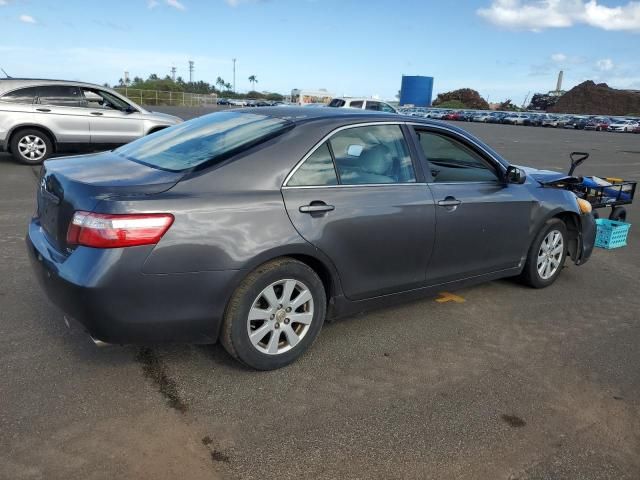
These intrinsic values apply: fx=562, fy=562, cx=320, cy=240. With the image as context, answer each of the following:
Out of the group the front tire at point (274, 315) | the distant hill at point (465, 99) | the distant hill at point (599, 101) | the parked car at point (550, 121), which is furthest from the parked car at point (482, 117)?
the front tire at point (274, 315)

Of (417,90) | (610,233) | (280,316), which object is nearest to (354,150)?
(280,316)

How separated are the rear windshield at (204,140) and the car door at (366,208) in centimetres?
40

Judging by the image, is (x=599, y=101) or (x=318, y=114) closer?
(x=318, y=114)

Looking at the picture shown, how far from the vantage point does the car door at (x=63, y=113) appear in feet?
35.6

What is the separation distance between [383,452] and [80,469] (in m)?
1.40

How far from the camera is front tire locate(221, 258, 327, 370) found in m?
3.22

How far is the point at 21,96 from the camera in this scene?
10727 mm

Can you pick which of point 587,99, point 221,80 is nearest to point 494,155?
point 587,99

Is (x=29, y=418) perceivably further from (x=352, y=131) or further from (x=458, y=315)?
(x=458, y=315)

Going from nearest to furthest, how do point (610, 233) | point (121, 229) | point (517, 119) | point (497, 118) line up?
point (121, 229) < point (610, 233) < point (517, 119) < point (497, 118)

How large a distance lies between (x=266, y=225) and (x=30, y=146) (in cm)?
959

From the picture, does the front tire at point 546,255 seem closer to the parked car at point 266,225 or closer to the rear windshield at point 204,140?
the parked car at point 266,225

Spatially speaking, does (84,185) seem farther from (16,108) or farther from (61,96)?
(61,96)

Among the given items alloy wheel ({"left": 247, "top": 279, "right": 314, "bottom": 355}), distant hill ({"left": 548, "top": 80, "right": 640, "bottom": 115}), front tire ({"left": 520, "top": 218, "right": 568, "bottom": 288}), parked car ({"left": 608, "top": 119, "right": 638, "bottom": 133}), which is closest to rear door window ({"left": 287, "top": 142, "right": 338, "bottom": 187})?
alloy wheel ({"left": 247, "top": 279, "right": 314, "bottom": 355})
